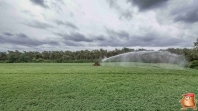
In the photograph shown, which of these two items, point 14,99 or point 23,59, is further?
point 23,59

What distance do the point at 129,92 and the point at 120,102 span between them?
0.46 metres

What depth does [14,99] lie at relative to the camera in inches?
98.7

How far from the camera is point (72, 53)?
2739 centimetres

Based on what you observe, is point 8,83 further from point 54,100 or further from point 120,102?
point 120,102

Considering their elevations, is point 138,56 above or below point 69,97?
above

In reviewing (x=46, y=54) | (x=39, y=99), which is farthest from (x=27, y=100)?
(x=46, y=54)

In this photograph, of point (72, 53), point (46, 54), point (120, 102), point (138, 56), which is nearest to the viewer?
point (120, 102)

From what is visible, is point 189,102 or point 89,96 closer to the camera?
point 189,102

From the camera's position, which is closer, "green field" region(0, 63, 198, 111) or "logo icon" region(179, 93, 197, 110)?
"logo icon" region(179, 93, 197, 110)

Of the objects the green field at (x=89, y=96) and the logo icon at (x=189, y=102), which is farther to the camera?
the green field at (x=89, y=96)

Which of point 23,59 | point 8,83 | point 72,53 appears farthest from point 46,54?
point 8,83

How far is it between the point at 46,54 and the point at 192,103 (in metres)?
30.3

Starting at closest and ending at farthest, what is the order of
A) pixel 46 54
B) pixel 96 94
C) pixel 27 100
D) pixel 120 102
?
pixel 120 102 < pixel 27 100 < pixel 96 94 < pixel 46 54

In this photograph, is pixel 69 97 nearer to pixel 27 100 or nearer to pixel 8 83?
pixel 27 100
